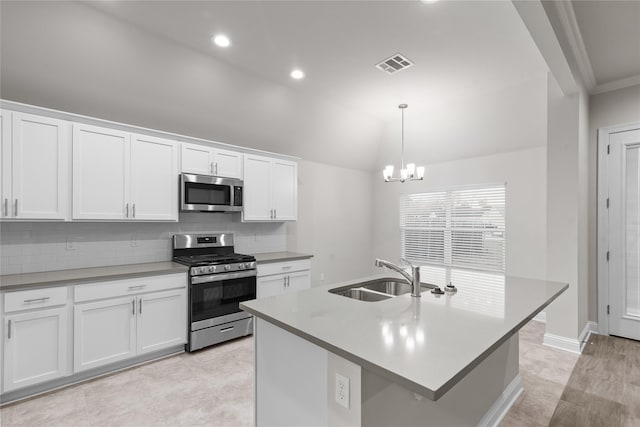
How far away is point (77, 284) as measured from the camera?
2680mm

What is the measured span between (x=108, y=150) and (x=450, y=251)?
16.7 feet

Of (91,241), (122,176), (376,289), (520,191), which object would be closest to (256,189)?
(122,176)

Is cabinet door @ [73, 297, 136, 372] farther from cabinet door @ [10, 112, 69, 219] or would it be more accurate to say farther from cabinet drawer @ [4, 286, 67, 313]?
cabinet door @ [10, 112, 69, 219]

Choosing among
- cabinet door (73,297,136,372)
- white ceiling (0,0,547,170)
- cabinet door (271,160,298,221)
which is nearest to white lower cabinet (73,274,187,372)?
cabinet door (73,297,136,372)

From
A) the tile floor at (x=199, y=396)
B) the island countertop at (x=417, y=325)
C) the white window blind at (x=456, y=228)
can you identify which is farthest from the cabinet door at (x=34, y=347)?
the white window blind at (x=456, y=228)

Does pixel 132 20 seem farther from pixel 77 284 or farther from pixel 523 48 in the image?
pixel 523 48

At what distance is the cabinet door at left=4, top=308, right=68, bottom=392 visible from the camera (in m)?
2.38

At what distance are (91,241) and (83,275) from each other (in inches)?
24.8

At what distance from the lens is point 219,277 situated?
351cm

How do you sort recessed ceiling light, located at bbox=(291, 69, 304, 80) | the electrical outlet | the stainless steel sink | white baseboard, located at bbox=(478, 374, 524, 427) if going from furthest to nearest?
1. recessed ceiling light, located at bbox=(291, 69, 304, 80)
2. the stainless steel sink
3. white baseboard, located at bbox=(478, 374, 524, 427)
4. the electrical outlet

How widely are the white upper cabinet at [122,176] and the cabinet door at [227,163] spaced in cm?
48

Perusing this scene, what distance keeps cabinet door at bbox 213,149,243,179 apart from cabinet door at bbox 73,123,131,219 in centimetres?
96

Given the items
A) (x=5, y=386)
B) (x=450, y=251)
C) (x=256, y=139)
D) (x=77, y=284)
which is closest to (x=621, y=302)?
(x=450, y=251)

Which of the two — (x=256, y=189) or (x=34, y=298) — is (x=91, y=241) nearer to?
(x=34, y=298)
